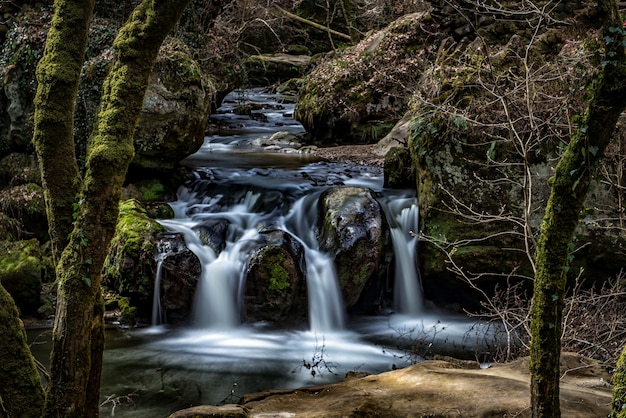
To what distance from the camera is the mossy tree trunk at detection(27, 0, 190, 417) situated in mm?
2951

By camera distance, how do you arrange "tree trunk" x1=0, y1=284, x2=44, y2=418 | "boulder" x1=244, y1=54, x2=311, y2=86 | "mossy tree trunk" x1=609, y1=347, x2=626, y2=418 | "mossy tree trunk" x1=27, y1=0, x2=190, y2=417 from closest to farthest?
"mossy tree trunk" x1=609, y1=347, x2=626, y2=418, "tree trunk" x1=0, y1=284, x2=44, y2=418, "mossy tree trunk" x1=27, y1=0, x2=190, y2=417, "boulder" x1=244, y1=54, x2=311, y2=86

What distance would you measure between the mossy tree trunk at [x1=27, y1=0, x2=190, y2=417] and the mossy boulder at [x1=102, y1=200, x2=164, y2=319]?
16.9 ft

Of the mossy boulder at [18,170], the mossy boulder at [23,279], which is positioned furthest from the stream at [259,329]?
the mossy boulder at [18,170]

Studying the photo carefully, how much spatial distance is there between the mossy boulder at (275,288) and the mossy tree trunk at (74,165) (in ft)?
16.6

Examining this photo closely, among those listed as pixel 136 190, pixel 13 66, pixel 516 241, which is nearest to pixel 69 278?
pixel 516 241

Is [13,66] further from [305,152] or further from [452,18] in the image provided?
[452,18]

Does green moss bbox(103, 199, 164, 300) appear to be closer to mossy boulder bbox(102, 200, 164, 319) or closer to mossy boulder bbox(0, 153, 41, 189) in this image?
mossy boulder bbox(102, 200, 164, 319)

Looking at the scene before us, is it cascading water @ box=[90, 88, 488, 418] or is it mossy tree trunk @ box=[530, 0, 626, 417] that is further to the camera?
cascading water @ box=[90, 88, 488, 418]

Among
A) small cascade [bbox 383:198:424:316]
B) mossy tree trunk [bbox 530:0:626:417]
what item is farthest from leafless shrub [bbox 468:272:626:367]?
mossy tree trunk [bbox 530:0:626:417]

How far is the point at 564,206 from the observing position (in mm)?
2619

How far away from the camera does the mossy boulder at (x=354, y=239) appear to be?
8695mm

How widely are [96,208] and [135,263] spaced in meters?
5.54

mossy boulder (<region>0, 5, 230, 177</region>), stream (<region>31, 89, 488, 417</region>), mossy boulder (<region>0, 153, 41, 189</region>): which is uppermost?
mossy boulder (<region>0, 5, 230, 177</region>)

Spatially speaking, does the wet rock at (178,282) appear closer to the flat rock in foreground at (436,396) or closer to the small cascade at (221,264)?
the small cascade at (221,264)
